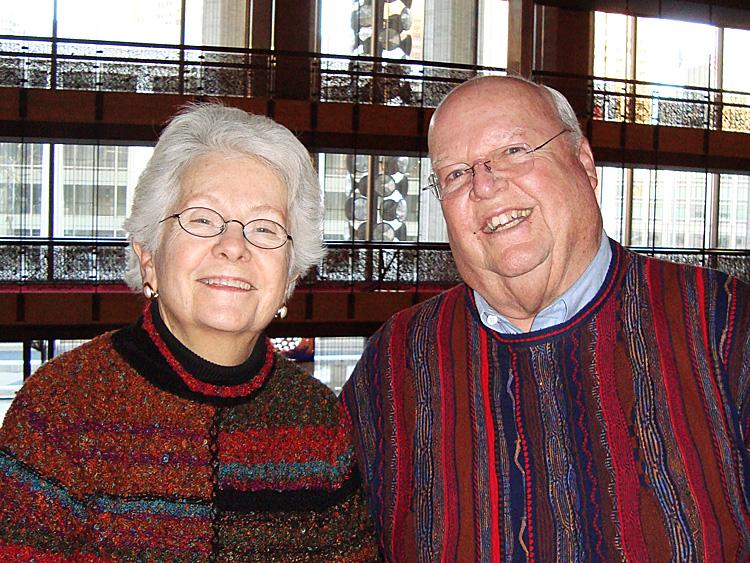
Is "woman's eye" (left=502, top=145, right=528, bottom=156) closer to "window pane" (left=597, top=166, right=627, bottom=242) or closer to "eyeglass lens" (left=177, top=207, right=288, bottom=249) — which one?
"eyeglass lens" (left=177, top=207, right=288, bottom=249)

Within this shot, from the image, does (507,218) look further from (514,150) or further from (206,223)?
(206,223)

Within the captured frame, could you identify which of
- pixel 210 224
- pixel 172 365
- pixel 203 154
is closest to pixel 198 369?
pixel 172 365

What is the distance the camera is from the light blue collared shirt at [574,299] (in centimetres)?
224

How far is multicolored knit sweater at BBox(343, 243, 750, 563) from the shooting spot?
2023 millimetres

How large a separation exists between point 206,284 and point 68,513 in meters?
0.58

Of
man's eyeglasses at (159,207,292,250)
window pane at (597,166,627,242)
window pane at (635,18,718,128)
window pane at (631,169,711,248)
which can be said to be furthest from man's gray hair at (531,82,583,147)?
window pane at (631,169,711,248)

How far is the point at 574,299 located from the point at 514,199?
304 mm

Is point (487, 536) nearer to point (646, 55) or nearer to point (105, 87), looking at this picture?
point (105, 87)

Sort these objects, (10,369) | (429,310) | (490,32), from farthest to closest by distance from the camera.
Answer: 1. (490,32)
2. (10,369)
3. (429,310)

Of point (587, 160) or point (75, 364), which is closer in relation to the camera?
point (75, 364)

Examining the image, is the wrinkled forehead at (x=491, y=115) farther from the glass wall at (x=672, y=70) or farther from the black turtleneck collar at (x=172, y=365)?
the glass wall at (x=672, y=70)

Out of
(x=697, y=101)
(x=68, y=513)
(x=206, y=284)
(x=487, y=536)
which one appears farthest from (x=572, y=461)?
(x=697, y=101)

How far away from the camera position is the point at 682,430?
2.06 m

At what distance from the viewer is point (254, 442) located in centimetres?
208
